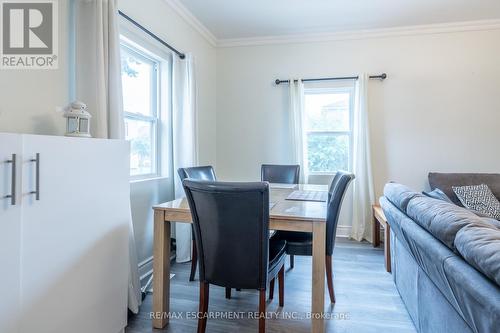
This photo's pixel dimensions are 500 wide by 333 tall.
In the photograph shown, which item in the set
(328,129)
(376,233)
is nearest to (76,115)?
(328,129)

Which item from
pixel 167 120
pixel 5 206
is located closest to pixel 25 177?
pixel 5 206

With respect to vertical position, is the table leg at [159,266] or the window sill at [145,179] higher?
the window sill at [145,179]

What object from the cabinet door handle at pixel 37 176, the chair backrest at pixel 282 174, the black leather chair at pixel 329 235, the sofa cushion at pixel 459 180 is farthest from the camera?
the chair backrest at pixel 282 174

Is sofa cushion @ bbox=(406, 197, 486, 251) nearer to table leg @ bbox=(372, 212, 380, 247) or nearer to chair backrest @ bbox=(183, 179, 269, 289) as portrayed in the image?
chair backrest @ bbox=(183, 179, 269, 289)

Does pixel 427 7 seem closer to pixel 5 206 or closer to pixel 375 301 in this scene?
pixel 375 301

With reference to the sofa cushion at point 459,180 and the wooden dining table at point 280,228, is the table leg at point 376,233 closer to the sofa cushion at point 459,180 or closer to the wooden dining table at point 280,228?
the sofa cushion at point 459,180

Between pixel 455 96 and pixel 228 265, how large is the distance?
352 cm

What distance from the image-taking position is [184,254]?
2.91m

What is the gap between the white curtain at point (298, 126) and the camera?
377 cm

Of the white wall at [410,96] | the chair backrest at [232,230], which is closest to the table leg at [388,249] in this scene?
the white wall at [410,96]

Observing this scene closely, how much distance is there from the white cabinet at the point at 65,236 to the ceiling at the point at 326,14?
226 centimetres

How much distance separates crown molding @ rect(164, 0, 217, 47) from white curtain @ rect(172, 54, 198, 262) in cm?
47

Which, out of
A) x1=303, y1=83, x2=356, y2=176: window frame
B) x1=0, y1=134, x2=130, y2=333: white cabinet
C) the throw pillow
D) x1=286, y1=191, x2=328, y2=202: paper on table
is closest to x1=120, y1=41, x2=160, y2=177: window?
x1=0, y1=134, x2=130, y2=333: white cabinet

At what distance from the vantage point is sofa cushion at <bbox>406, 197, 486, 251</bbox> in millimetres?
1213
